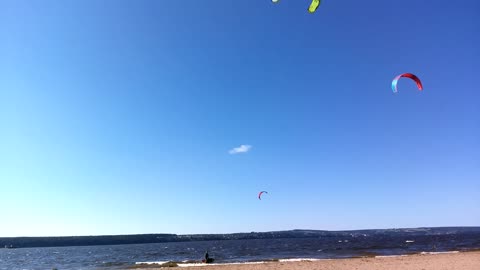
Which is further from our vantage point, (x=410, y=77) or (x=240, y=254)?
(x=240, y=254)

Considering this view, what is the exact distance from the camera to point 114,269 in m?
36.4

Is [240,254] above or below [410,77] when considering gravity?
below

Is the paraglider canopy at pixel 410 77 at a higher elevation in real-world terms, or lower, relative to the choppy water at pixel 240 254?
higher

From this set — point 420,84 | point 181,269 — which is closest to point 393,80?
point 420,84

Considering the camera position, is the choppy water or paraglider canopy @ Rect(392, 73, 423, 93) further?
the choppy water

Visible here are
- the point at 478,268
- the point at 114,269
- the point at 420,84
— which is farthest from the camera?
the point at 114,269

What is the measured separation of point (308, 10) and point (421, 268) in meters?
17.2

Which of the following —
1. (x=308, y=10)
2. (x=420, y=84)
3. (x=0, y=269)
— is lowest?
(x=0, y=269)

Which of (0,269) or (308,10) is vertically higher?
(308,10)

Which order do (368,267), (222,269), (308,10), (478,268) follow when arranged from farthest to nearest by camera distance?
(222,269) < (368,267) < (478,268) < (308,10)

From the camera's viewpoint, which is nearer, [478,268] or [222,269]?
[478,268]

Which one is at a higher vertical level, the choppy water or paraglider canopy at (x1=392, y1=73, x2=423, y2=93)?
paraglider canopy at (x1=392, y1=73, x2=423, y2=93)

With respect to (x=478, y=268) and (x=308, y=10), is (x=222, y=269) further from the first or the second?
(x=308, y=10)

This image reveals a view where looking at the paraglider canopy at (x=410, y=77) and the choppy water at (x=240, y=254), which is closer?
the paraglider canopy at (x=410, y=77)
